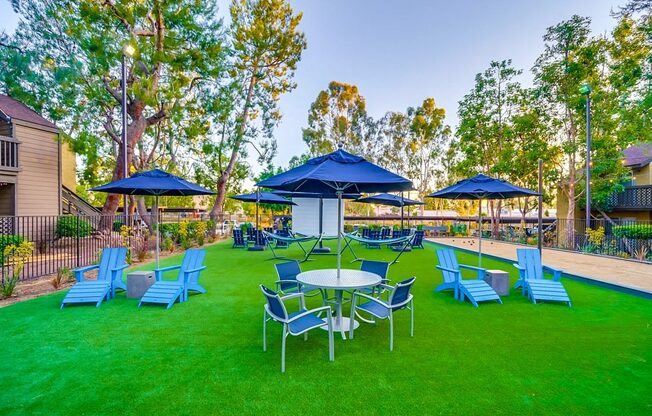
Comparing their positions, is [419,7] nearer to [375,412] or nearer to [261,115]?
[261,115]

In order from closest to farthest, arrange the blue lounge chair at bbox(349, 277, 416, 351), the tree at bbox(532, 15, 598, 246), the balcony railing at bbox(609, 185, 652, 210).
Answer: the blue lounge chair at bbox(349, 277, 416, 351) < the tree at bbox(532, 15, 598, 246) < the balcony railing at bbox(609, 185, 652, 210)

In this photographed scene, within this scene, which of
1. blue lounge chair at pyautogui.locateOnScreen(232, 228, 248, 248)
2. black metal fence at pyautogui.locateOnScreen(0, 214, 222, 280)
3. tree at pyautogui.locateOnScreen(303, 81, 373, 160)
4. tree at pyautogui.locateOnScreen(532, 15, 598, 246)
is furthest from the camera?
tree at pyautogui.locateOnScreen(303, 81, 373, 160)

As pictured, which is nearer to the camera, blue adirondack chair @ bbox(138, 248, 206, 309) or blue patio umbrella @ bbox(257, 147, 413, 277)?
blue patio umbrella @ bbox(257, 147, 413, 277)

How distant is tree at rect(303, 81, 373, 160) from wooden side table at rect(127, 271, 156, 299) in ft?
83.1

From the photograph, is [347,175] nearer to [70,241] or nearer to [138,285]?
[138,285]

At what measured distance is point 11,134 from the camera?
11398 millimetres

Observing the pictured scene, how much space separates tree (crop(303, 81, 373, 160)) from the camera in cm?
3098

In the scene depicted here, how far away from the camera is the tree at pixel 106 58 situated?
472 inches

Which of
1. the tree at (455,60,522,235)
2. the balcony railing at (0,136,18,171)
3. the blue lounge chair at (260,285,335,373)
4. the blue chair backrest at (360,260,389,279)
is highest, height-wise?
the tree at (455,60,522,235)

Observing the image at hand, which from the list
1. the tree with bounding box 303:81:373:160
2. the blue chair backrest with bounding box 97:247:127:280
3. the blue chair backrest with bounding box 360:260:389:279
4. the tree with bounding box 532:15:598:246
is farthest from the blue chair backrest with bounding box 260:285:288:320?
the tree with bounding box 303:81:373:160

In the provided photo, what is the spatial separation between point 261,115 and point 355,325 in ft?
58.0

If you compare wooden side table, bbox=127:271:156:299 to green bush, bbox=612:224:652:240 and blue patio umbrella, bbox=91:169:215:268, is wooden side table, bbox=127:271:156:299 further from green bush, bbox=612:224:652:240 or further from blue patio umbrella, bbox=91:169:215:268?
green bush, bbox=612:224:652:240

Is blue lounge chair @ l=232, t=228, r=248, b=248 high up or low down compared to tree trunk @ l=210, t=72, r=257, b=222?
down

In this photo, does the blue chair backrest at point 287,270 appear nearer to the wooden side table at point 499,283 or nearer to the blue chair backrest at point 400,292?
the blue chair backrest at point 400,292
